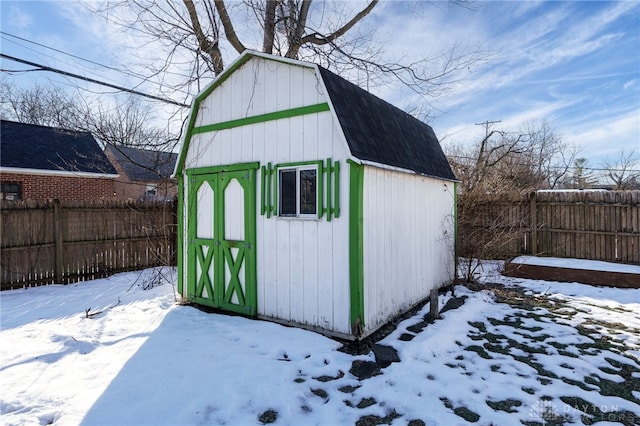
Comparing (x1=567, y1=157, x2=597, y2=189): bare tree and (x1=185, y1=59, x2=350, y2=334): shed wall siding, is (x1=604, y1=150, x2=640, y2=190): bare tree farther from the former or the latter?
(x1=185, y1=59, x2=350, y2=334): shed wall siding

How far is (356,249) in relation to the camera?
4.09 metres

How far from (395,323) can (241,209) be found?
118 inches

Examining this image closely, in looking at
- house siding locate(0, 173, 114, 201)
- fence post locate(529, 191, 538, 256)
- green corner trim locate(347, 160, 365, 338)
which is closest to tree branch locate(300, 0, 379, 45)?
green corner trim locate(347, 160, 365, 338)

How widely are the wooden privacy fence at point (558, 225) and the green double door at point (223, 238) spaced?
17.7ft

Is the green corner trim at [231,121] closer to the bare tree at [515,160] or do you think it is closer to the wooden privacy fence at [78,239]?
the wooden privacy fence at [78,239]

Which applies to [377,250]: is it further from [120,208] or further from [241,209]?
[120,208]

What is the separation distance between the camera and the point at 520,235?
32.2ft

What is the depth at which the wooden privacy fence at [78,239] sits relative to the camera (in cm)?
712

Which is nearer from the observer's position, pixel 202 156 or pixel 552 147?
pixel 202 156

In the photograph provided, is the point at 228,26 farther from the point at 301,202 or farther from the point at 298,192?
the point at 301,202

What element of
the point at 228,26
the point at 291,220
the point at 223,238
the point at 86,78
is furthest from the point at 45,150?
the point at 291,220

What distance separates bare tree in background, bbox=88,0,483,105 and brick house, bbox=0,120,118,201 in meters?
6.46

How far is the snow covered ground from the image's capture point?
2.81 metres

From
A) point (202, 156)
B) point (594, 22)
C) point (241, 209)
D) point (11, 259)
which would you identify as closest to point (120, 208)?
point (11, 259)
